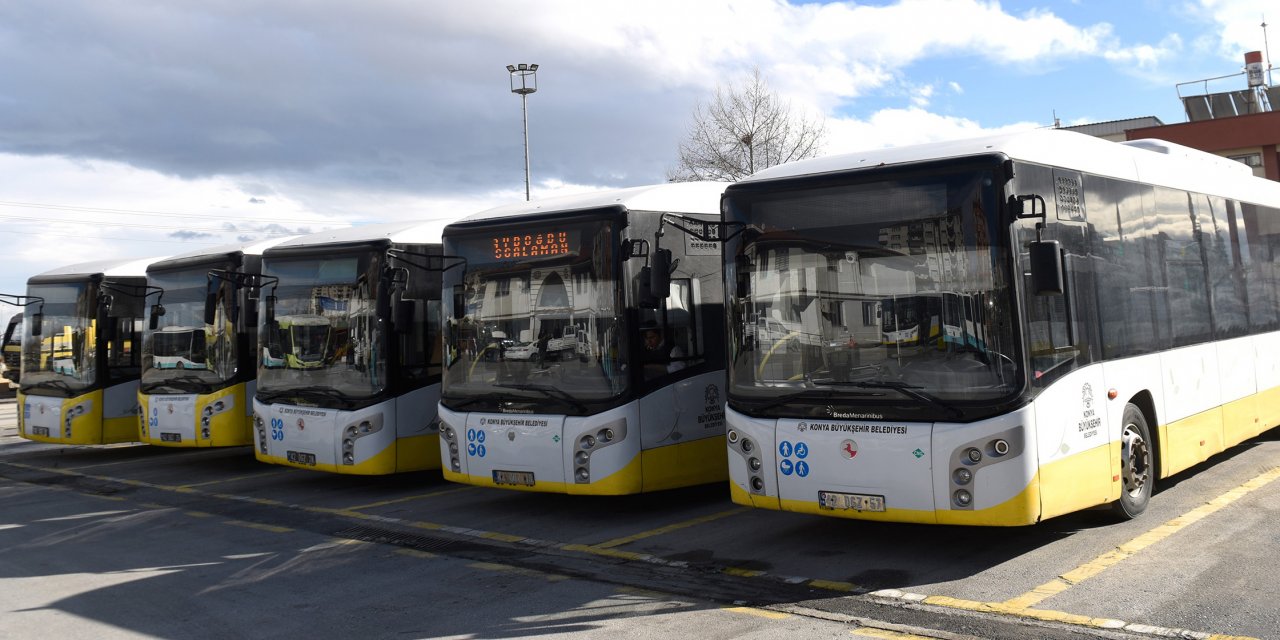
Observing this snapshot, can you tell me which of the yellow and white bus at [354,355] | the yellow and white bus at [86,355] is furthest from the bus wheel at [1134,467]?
the yellow and white bus at [86,355]

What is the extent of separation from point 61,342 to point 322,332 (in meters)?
6.42

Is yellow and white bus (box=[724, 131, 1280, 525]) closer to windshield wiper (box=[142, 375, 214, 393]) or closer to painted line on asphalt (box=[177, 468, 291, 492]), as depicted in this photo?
painted line on asphalt (box=[177, 468, 291, 492])

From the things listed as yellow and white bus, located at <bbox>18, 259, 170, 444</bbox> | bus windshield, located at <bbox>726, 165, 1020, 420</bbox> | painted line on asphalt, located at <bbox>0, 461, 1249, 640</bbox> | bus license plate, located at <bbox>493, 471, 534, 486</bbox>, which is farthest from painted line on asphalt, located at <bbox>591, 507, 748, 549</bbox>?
yellow and white bus, located at <bbox>18, 259, 170, 444</bbox>

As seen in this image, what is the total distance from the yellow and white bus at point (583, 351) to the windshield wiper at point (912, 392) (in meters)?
2.21

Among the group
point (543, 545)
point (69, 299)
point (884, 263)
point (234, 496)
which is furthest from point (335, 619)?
point (69, 299)

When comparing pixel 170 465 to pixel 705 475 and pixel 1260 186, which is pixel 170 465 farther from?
pixel 1260 186

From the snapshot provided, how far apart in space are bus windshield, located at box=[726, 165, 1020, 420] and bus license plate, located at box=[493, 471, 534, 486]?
2.52 m

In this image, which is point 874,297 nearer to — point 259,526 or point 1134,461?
point 1134,461

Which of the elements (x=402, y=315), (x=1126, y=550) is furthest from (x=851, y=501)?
(x=402, y=315)

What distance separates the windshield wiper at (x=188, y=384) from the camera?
550 inches

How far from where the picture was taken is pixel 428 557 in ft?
28.5

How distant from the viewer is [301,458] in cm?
1215

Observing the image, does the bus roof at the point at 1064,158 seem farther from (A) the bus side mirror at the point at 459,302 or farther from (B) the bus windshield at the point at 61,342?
(B) the bus windshield at the point at 61,342

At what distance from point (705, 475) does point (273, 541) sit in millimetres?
4039
